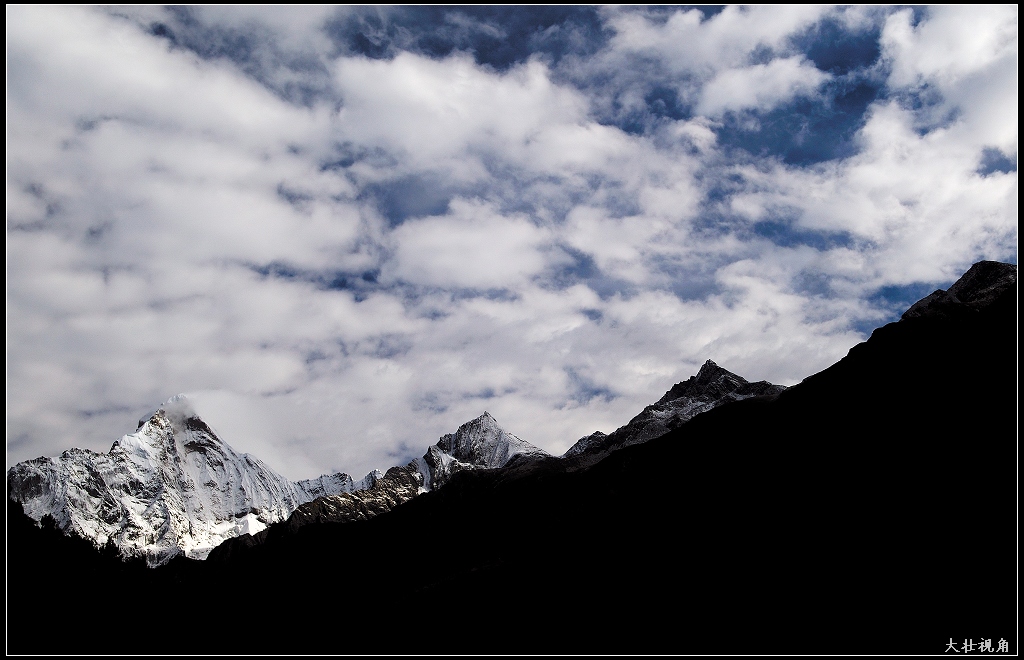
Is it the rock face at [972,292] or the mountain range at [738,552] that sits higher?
the rock face at [972,292]

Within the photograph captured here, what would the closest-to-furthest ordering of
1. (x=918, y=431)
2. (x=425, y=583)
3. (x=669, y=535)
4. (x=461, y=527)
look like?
(x=918, y=431) → (x=669, y=535) → (x=425, y=583) → (x=461, y=527)

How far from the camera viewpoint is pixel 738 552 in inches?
4006

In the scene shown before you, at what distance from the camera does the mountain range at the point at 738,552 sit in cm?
7894

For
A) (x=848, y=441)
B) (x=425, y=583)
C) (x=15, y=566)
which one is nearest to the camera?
(x=15, y=566)

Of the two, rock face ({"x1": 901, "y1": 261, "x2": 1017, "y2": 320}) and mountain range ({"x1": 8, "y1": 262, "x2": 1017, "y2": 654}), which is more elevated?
rock face ({"x1": 901, "y1": 261, "x2": 1017, "y2": 320})

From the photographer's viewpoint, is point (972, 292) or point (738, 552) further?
point (972, 292)

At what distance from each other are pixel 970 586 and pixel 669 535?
48261 mm

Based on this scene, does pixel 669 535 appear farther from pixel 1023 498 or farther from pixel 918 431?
pixel 1023 498

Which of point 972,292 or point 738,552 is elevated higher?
point 972,292

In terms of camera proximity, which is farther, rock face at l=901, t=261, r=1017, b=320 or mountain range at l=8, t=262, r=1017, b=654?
rock face at l=901, t=261, r=1017, b=320

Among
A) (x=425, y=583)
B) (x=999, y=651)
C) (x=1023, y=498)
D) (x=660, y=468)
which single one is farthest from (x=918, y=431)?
(x=425, y=583)

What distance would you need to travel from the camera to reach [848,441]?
106 metres

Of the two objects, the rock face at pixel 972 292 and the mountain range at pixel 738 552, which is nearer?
the mountain range at pixel 738 552

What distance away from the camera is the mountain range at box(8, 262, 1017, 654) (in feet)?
259
